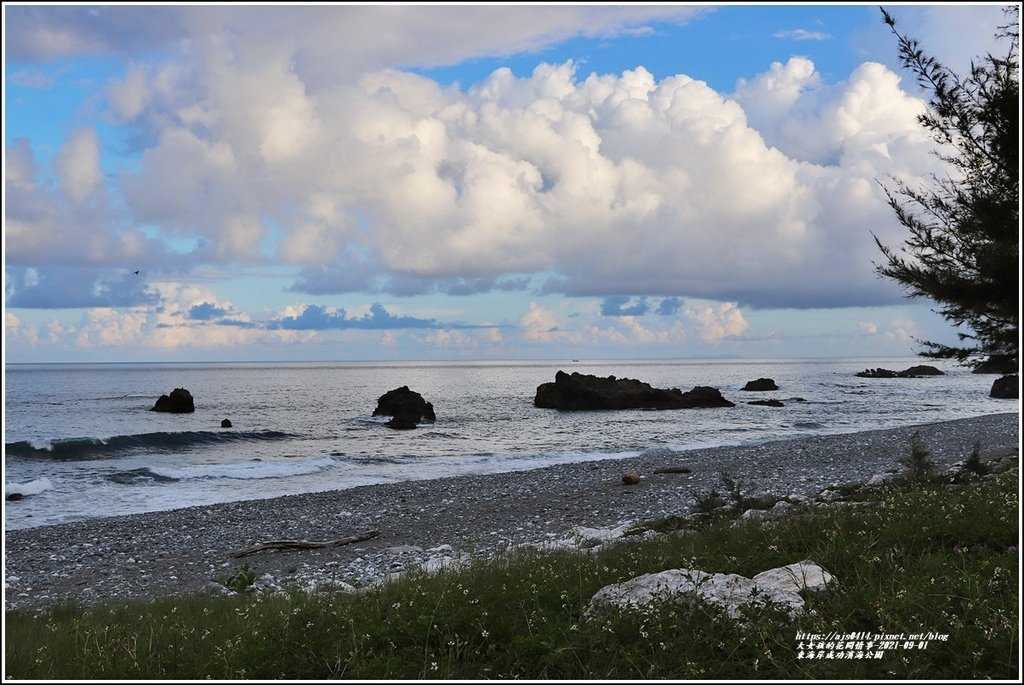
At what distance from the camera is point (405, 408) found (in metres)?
59.1

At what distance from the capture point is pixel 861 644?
470cm

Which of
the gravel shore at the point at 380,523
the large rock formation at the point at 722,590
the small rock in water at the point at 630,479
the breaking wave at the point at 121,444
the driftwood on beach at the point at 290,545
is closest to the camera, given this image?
the large rock formation at the point at 722,590

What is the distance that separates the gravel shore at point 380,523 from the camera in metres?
13.8

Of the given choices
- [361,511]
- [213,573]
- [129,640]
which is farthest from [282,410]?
[129,640]

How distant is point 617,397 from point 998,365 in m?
62.5

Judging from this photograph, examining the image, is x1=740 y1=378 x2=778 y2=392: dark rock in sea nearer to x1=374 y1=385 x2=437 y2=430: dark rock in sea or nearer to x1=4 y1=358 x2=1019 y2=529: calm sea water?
x1=4 y1=358 x2=1019 y2=529: calm sea water

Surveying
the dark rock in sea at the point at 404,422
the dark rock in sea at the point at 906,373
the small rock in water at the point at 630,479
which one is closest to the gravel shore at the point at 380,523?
the small rock in water at the point at 630,479

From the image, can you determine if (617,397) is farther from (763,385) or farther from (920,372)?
(920,372)

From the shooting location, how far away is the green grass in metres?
4.65

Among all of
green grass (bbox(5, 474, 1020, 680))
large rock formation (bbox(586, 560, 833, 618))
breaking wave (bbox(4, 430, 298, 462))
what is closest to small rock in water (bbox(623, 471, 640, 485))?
green grass (bbox(5, 474, 1020, 680))

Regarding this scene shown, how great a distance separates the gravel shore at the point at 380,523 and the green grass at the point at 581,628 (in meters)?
3.04

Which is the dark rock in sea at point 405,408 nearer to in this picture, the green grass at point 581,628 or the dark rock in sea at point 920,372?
the green grass at point 581,628

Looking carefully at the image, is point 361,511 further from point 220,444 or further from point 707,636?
point 220,444

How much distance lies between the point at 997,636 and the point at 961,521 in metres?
3.23
